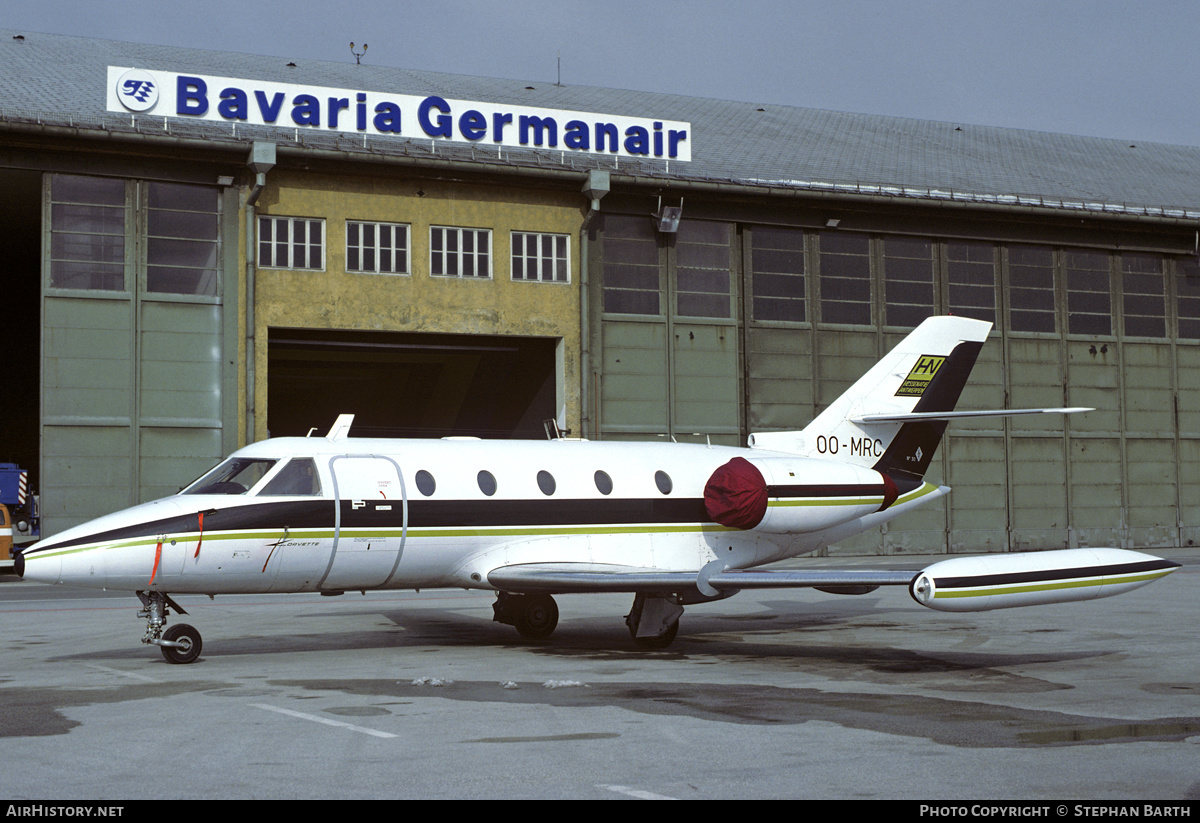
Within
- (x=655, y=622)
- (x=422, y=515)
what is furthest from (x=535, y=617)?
(x=422, y=515)

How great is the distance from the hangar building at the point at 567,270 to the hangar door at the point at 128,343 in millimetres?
76

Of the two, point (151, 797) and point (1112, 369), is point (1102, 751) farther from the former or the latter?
point (1112, 369)

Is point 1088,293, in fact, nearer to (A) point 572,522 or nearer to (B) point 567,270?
(B) point 567,270

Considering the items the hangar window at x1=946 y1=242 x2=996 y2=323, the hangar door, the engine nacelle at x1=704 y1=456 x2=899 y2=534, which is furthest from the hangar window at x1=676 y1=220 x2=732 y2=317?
the engine nacelle at x1=704 y1=456 x2=899 y2=534

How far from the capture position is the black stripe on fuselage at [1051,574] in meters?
12.6

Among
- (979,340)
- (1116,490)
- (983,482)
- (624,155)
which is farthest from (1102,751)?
(1116,490)

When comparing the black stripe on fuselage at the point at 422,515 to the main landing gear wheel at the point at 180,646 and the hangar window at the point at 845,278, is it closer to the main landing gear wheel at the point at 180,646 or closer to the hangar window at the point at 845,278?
the main landing gear wheel at the point at 180,646

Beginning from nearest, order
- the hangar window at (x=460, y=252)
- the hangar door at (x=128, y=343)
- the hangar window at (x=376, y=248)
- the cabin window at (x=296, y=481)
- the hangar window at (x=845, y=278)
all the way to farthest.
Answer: the cabin window at (x=296, y=481), the hangar door at (x=128, y=343), the hangar window at (x=376, y=248), the hangar window at (x=460, y=252), the hangar window at (x=845, y=278)

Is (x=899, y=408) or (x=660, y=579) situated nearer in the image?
(x=660, y=579)

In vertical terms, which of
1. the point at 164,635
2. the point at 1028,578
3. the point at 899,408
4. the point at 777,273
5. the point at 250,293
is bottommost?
the point at 164,635

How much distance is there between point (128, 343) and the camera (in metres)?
31.7

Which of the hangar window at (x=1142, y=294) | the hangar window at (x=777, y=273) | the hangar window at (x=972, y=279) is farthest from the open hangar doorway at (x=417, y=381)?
the hangar window at (x=1142, y=294)

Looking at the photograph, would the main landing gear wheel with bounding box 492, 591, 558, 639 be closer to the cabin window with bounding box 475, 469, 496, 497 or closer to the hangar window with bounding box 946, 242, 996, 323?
the cabin window with bounding box 475, 469, 496, 497

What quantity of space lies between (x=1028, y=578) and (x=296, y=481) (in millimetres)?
8653
